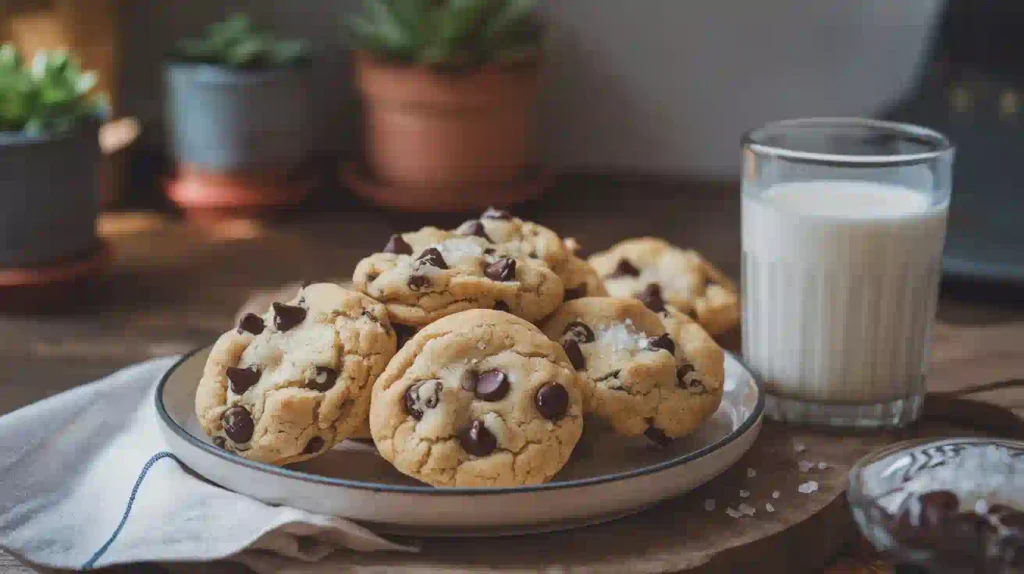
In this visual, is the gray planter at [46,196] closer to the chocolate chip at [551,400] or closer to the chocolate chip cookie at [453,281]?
the chocolate chip cookie at [453,281]

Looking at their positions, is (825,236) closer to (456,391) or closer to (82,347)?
(456,391)

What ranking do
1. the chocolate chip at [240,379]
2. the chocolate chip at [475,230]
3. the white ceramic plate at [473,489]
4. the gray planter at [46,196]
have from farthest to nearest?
the gray planter at [46,196] → the chocolate chip at [475,230] → the chocolate chip at [240,379] → the white ceramic plate at [473,489]

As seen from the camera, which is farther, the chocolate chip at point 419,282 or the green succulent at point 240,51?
the green succulent at point 240,51

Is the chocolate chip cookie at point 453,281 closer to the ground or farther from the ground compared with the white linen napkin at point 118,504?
farther from the ground

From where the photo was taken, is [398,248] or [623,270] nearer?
[398,248]

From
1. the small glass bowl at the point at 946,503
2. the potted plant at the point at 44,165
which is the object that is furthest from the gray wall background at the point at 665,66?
the small glass bowl at the point at 946,503

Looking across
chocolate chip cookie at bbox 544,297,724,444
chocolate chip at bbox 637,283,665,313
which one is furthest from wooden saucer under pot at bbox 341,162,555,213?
chocolate chip cookie at bbox 544,297,724,444

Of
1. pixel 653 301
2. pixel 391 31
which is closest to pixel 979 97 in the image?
pixel 391 31

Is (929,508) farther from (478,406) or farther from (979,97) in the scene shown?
(979,97)
